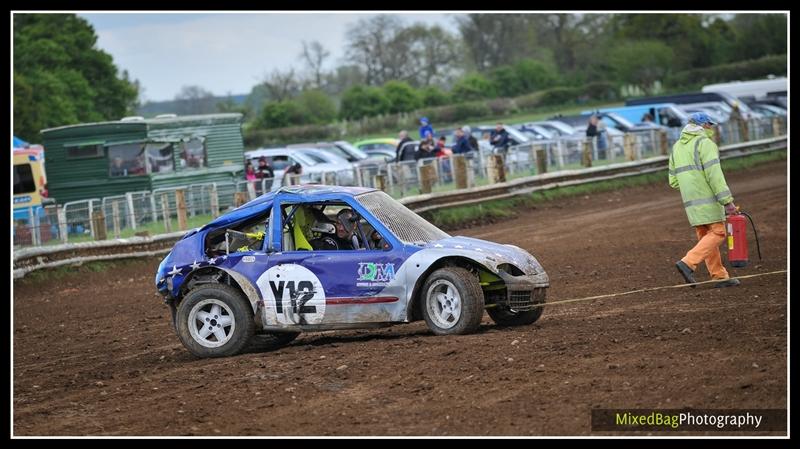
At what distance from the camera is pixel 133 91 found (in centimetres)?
6656

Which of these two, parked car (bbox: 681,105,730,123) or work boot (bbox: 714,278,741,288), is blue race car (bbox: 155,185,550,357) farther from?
parked car (bbox: 681,105,730,123)

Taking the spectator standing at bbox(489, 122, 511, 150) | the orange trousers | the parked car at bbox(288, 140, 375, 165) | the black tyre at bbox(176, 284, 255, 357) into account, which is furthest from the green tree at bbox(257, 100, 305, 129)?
the black tyre at bbox(176, 284, 255, 357)

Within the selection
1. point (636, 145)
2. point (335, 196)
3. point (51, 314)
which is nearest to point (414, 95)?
point (636, 145)

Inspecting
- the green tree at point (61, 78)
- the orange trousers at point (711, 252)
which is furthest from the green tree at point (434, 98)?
the orange trousers at point (711, 252)

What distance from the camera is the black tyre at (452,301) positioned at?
11.0 m

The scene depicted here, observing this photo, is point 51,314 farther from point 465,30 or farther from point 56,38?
point 465,30

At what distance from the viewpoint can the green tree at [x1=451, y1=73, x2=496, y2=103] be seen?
72.6 metres

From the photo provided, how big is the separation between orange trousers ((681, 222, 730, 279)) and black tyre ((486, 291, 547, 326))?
2281mm

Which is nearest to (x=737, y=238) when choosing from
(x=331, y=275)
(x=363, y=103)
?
(x=331, y=275)

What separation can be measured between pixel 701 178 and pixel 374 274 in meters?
4.11

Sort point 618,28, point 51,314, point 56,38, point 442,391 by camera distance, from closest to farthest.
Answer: point 442,391, point 51,314, point 56,38, point 618,28

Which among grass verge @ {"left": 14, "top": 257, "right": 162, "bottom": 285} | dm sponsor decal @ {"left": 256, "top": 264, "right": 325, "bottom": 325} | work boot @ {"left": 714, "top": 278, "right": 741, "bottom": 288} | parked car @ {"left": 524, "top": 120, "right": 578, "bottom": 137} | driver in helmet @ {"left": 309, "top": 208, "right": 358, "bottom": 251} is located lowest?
work boot @ {"left": 714, "top": 278, "right": 741, "bottom": 288}

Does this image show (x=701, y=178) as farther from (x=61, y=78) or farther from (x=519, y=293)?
(x=61, y=78)

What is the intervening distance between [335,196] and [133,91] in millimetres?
56744
